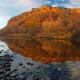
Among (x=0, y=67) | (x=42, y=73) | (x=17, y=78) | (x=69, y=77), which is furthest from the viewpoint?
(x=0, y=67)

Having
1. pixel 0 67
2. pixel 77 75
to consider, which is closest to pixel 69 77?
pixel 77 75

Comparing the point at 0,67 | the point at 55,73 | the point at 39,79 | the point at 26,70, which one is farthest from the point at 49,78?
the point at 0,67

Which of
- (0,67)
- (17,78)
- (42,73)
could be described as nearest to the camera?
(17,78)

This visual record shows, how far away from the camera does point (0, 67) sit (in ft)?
170

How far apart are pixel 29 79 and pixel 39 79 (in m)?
Result: 1.73

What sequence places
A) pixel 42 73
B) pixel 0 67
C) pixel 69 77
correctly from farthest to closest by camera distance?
pixel 0 67 → pixel 42 73 → pixel 69 77

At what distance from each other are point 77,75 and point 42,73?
22.3ft

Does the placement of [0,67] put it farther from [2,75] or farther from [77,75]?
[77,75]

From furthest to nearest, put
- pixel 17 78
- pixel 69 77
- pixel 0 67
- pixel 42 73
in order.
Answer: pixel 0 67 → pixel 42 73 → pixel 69 77 → pixel 17 78

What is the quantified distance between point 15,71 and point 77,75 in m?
12.4

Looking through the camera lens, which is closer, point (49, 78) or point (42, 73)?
point (49, 78)

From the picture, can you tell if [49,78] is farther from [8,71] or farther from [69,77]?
[8,71]

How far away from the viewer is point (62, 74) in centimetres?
4731

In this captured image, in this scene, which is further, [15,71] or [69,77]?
[15,71]
